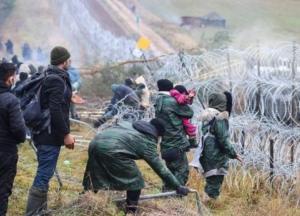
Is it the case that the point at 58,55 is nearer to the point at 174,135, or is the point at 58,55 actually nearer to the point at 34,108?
the point at 34,108

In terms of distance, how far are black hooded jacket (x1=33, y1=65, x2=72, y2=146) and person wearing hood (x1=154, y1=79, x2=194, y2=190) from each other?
76.7 inches

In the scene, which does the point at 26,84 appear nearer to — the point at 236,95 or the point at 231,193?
the point at 231,193

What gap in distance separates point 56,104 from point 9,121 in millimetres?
434

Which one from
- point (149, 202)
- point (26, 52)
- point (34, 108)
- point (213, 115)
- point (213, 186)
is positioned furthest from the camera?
point (26, 52)

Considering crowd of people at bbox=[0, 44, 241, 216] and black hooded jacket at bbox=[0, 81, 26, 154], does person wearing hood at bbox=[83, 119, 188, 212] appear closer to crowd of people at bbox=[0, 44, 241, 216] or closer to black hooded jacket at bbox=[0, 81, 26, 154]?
crowd of people at bbox=[0, 44, 241, 216]

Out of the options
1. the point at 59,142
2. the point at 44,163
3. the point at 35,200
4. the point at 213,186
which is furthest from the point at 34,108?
the point at 213,186

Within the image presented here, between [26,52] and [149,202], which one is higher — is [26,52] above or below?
above

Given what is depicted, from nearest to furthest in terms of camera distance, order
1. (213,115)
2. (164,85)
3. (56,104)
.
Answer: (56,104) → (213,115) → (164,85)

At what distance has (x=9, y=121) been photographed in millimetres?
4504

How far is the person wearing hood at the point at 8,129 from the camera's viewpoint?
4.48 meters

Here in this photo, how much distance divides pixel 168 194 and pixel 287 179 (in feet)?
8.55

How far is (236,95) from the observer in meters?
9.00

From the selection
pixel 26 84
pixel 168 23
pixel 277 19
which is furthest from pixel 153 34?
pixel 26 84

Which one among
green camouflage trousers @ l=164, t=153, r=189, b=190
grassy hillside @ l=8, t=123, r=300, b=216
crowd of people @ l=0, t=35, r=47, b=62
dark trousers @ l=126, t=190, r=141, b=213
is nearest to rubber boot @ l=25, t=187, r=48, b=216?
grassy hillside @ l=8, t=123, r=300, b=216
